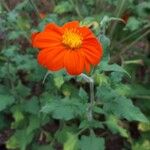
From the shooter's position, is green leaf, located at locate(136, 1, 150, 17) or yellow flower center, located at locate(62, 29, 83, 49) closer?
yellow flower center, located at locate(62, 29, 83, 49)

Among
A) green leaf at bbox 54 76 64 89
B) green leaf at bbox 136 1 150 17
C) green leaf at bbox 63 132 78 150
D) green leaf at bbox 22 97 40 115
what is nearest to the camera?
green leaf at bbox 63 132 78 150

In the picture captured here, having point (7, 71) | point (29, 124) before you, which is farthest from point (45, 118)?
point (7, 71)

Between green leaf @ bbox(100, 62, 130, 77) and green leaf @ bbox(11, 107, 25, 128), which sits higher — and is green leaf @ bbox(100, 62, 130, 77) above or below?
above

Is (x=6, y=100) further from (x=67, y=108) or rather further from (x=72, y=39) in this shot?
(x=72, y=39)

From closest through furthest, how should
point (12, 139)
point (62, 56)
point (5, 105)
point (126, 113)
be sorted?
point (62, 56) < point (126, 113) < point (5, 105) < point (12, 139)

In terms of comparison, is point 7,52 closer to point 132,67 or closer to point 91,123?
point 91,123

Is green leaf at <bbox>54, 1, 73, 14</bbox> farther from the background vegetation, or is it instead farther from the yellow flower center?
the yellow flower center

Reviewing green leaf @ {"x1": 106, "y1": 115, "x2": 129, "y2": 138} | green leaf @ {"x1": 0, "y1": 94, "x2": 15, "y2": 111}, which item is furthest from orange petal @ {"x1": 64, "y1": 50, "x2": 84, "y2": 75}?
green leaf @ {"x1": 0, "y1": 94, "x2": 15, "y2": 111}

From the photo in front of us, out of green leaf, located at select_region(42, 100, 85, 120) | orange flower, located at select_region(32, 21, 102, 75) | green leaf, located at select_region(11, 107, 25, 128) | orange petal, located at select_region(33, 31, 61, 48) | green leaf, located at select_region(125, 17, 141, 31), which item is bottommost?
green leaf, located at select_region(11, 107, 25, 128)
